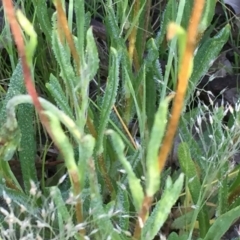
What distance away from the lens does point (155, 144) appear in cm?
41

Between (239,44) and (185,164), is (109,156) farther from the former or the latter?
(239,44)

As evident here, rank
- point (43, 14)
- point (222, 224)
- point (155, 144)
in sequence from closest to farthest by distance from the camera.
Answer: point (155, 144) → point (222, 224) → point (43, 14)

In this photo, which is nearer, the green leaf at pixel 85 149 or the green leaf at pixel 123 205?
the green leaf at pixel 85 149

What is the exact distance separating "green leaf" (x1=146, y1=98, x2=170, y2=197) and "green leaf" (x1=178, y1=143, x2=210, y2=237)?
1.01 ft

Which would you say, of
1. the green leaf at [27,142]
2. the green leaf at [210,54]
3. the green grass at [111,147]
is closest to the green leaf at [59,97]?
the green grass at [111,147]

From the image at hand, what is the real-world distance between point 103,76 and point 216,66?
293 mm

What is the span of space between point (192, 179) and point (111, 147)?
0.22m

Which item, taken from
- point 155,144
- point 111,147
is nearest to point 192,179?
point 111,147

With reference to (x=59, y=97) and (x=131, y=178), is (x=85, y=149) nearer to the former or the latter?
(x=131, y=178)

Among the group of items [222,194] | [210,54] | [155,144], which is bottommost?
[222,194]

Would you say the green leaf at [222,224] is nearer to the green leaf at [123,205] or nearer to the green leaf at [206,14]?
the green leaf at [123,205]

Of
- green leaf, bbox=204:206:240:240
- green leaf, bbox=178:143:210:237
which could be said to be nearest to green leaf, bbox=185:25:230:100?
green leaf, bbox=178:143:210:237

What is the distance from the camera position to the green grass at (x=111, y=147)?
1.99 ft

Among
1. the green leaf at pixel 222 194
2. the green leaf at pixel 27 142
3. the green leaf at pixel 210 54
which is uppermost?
the green leaf at pixel 210 54
